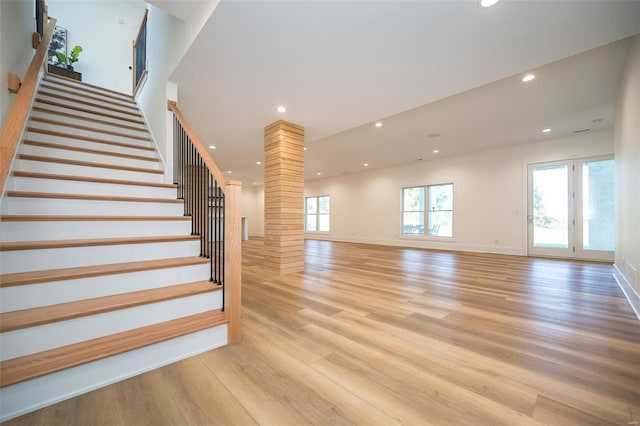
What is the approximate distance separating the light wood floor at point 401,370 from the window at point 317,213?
8448 millimetres

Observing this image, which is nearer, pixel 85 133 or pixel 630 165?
pixel 630 165

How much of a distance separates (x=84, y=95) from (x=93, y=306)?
4089mm

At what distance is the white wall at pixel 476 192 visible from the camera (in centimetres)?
593

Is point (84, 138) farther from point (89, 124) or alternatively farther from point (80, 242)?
point (80, 242)

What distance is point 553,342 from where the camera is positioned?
181 centimetres

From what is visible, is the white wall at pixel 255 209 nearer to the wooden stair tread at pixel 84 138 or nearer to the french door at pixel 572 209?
the wooden stair tread at pixel 84 138

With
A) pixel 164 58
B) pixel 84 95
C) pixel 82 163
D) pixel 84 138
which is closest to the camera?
pixel 82 163

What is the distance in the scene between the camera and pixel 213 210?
7.47ft

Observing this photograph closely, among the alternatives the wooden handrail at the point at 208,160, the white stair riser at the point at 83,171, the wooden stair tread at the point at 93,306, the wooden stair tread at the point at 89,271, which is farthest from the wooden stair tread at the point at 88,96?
the wooden stair tread at the point at 93,306

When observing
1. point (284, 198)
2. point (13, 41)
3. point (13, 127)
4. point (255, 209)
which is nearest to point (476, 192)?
point (284, 198)

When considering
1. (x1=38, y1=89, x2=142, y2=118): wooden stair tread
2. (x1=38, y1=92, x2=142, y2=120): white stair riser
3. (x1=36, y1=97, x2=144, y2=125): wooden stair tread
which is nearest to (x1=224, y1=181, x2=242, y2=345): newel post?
(x1=36, y1=97, x2=144, y2=125): wooden stair tread

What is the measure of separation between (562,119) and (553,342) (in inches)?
190

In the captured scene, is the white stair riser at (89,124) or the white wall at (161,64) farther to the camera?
the white stair riser at (89,124)

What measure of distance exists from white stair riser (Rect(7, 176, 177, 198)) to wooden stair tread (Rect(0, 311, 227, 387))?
60.3 inches
